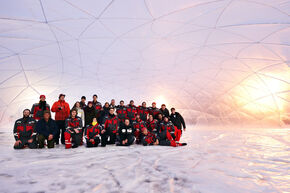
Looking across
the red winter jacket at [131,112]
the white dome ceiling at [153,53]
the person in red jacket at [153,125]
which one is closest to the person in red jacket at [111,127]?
the red winter jacket at [131,112]

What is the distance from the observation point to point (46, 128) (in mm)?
9266

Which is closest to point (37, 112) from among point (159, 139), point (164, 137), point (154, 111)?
point (159, 139)

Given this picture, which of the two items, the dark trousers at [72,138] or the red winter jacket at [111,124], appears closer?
the dark trousers at [72,138]

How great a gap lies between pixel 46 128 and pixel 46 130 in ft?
0.41

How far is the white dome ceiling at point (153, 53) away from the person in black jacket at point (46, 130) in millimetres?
7382

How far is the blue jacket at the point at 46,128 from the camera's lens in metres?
9.09

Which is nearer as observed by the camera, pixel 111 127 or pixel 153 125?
pixel 111 127

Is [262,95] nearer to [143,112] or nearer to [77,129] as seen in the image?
[143,112]

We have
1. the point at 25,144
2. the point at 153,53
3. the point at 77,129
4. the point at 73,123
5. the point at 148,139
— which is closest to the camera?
the point at 25,144

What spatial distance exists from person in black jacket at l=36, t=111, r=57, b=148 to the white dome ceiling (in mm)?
7382

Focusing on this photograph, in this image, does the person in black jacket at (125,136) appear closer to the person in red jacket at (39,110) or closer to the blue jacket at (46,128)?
the blue jacket at (46,128)

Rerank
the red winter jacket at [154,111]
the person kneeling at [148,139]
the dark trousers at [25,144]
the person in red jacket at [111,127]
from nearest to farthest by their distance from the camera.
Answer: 1. the dark trousers at [25,144]
2. the person kneeling at [148,139]
3. the person in red jacket at [111,127]
4. the red winter jacket at [154,111]

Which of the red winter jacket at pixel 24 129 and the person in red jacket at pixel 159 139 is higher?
the red winter jacket at pixel 24 129

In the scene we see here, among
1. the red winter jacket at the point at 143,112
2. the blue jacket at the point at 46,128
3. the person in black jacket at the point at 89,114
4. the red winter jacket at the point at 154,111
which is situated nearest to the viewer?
the blue jacket at the point at 46,128
